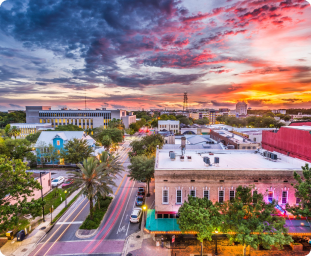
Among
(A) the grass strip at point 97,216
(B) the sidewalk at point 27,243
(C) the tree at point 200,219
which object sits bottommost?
(B) the sidewalk at point 27,243

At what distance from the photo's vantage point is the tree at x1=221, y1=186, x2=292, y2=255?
1842cm

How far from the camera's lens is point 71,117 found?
136 meters

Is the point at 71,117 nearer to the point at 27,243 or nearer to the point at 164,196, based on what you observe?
the point at 27,243

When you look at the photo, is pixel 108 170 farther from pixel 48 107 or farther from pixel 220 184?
pixel 48 107

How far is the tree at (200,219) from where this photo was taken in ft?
65.8

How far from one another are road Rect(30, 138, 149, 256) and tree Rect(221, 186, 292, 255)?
1415cm

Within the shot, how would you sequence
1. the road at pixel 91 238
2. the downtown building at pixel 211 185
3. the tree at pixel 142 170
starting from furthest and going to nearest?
the tree at pixel 142 170 < the downtown building at pixel 211 185 < the road at pixel 91 238

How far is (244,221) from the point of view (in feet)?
65.2

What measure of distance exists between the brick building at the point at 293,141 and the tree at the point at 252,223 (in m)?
20.9

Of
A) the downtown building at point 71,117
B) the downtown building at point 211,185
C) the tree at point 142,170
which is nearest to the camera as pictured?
the downtown building at point 211,185

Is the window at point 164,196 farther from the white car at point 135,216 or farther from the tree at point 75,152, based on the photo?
the tree at point 75,152

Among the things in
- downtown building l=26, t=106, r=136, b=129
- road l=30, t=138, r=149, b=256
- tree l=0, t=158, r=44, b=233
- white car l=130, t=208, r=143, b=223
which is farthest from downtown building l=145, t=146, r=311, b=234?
downtown building l=26, t=106, r=136, b=129

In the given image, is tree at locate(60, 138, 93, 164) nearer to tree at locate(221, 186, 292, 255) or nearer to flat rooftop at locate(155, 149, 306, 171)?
flat rooftop at locate(155, 149, 306, 171)

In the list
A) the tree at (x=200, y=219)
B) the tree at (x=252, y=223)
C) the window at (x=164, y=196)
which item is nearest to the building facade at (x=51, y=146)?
the window at (x=164, y=196)
